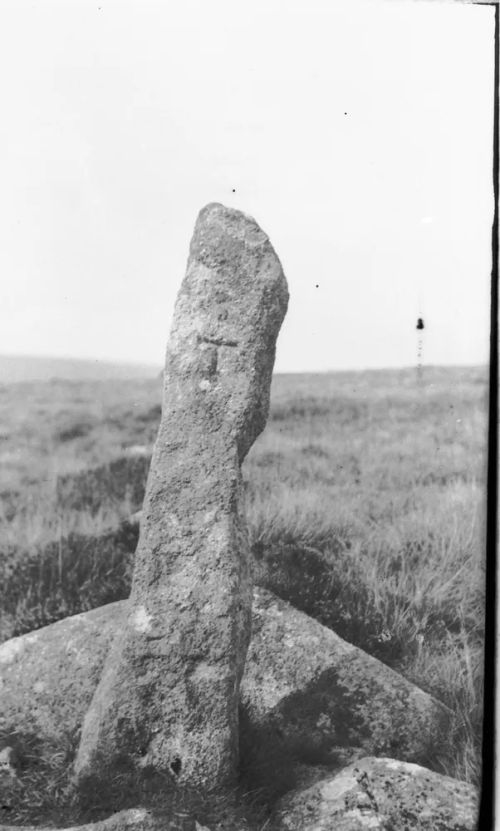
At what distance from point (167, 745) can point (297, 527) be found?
166 cm

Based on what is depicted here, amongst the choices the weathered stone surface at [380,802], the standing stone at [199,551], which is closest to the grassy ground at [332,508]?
the weathered stone surface at [380,802]

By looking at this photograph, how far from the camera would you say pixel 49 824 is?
123 inches

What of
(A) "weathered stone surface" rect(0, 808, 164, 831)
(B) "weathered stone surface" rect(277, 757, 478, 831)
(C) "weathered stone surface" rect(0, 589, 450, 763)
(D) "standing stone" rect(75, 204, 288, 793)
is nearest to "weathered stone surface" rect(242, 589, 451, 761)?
(C) "weathered stone surface" rect(0, 589, 450, 763)

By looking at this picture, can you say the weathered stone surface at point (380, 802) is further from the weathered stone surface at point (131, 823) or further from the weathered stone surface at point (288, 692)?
the weathered stone surface at point (131, 823)

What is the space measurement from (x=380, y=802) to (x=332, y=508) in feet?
5.75

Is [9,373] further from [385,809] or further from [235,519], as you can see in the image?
[385,809]

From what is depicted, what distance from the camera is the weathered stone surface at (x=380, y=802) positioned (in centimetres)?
314

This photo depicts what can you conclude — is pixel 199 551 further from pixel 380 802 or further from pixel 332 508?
pixel 332 508

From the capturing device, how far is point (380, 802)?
10.4 ft

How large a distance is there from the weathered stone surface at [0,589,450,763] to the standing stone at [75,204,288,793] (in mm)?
378

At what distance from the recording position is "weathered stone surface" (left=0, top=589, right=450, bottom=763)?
355cm

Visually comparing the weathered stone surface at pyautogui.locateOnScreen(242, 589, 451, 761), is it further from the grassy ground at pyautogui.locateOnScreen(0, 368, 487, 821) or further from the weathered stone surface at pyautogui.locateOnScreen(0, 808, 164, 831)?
the weathered stone surface at pyautogui.locateOnScreen(0, 808, 164, 831)

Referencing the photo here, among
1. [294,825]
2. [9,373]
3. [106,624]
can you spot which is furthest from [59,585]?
[294,825]

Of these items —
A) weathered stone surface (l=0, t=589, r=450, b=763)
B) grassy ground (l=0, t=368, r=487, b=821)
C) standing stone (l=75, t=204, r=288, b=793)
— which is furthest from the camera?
grassy ground (l=0, t=368, r=487, b=821)
